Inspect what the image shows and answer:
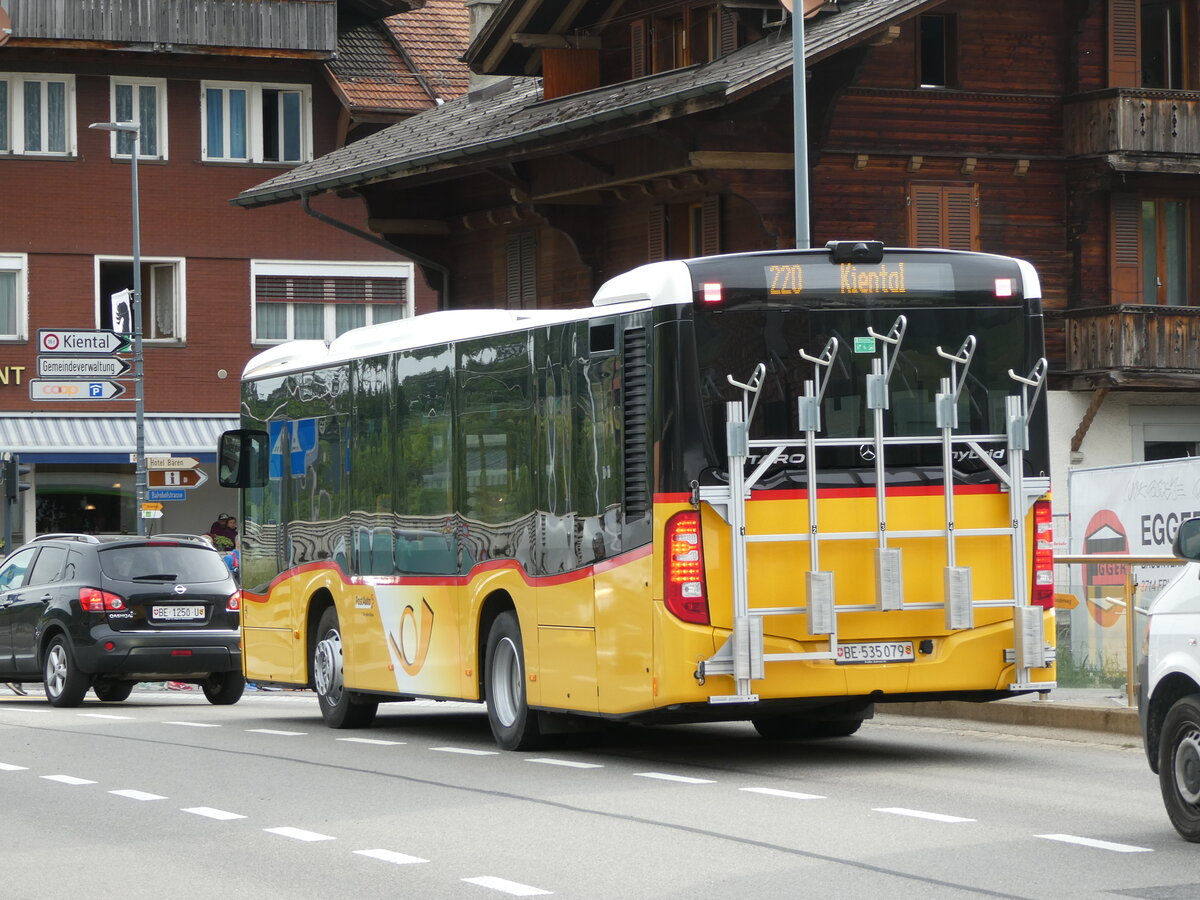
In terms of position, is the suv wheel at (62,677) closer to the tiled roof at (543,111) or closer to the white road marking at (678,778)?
the tiled roof at (543,111)

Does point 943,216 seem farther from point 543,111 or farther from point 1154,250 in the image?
point 543,111

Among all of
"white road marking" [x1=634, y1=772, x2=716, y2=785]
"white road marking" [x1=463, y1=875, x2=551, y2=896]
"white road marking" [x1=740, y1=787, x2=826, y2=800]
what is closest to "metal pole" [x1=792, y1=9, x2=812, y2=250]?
"white road marking" [x1=634, y1=772, x2=716, y2=785]

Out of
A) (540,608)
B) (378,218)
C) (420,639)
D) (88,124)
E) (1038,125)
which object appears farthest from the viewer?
(88,124)

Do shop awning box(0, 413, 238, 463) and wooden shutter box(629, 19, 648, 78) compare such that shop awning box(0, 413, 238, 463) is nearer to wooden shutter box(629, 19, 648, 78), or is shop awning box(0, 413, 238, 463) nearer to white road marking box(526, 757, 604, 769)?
wooden shutter box(629, 19, 648, 78)

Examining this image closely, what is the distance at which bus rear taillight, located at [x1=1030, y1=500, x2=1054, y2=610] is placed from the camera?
46.3 feet

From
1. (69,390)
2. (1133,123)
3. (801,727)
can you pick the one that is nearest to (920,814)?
(801,727)

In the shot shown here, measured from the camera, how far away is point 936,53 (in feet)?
106

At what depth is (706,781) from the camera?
13312 millimetres

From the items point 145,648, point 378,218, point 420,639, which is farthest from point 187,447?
point 420,639

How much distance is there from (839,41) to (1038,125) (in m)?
5.99

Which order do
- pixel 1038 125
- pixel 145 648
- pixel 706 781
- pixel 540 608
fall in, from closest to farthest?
pixel 706 781 < pixel 540 608 < pixel 145 648 < pixel 1038 125

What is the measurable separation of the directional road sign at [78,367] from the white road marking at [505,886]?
25.2m

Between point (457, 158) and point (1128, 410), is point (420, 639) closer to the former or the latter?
point (457, 158)

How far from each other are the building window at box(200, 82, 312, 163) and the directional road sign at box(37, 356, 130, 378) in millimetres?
14961
